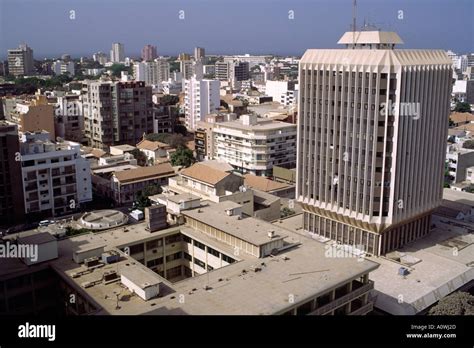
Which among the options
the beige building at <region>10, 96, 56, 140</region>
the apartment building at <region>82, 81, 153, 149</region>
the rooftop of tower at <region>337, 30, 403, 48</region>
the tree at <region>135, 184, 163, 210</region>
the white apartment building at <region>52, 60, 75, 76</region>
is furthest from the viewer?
the white apartment building at <region>52, 60, 75, 76</region>

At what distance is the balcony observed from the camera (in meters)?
13.2

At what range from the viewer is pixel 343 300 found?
13.8 metres

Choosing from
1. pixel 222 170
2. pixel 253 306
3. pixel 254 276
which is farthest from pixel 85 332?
pixel 222 170

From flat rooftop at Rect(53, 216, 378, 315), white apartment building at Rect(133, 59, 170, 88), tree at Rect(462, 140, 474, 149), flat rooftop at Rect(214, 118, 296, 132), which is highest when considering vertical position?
white apartment building at Rect(133, 59, 170, 88)

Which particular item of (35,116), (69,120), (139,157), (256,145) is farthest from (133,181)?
(69,120)

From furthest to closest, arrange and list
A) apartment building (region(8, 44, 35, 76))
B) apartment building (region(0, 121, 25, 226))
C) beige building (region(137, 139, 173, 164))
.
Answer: apartment building (region(8, 44, 35, 76)) → beige building (region(137, 139, 173, 164)) → apartment building (region(0, 121, 25, 226))

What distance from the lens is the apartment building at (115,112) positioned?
43.1m

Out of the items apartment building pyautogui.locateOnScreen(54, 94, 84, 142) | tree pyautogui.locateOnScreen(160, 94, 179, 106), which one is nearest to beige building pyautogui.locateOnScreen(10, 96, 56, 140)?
apartment building pyautogui.locateOnScreen(54, 94, 84, 142)

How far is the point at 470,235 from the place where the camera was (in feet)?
72.1

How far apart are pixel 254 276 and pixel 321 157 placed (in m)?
8.52

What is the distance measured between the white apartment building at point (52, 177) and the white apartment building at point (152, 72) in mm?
57981

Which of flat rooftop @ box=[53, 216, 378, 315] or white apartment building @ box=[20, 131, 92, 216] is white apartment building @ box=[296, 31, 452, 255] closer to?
flat rooftop @ box=[53, 216, 378, 315]

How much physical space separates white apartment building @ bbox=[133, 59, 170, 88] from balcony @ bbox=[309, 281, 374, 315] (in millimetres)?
74709

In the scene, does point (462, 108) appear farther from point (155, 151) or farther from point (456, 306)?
point (456, 306)
